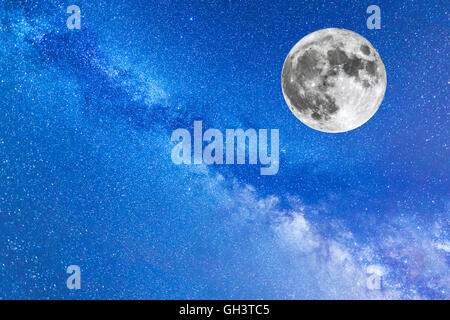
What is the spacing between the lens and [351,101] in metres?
5.33
